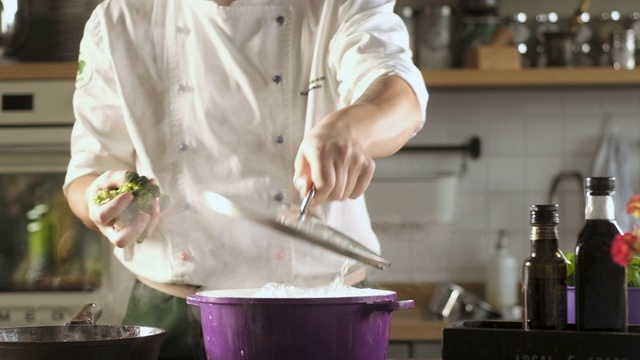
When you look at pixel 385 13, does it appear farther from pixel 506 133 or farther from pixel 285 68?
pixel 506 133

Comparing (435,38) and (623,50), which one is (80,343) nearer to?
(435,38)

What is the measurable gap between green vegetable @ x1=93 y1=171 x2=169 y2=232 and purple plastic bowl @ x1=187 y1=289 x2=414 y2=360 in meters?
0.25

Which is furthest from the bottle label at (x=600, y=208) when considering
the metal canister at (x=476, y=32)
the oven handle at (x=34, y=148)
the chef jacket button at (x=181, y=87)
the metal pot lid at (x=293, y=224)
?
the metal canister at (x=476, y=32)

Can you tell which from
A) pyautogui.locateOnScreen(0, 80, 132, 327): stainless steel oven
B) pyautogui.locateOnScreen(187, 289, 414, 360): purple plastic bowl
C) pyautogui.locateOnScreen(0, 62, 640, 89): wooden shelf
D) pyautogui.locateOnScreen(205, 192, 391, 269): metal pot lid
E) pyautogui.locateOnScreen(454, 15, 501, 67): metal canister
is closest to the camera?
pyautogui.locateOnScreen(205, 192, 391, 269): metal pot lid

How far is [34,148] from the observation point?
106 inches

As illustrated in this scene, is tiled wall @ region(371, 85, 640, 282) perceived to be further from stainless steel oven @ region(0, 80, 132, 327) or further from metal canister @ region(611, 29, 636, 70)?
stainless steel oven @ region(0, 80, 132, 327)

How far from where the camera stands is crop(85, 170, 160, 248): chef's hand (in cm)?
119

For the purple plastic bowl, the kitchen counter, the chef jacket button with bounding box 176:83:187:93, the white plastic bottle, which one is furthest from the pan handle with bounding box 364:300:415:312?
the white plastic bottle

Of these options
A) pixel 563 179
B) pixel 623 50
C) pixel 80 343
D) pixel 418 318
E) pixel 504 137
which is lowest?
pixel 418 318

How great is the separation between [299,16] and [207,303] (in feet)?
2.02

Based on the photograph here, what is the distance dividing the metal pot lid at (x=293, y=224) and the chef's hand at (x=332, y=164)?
79 millimetres

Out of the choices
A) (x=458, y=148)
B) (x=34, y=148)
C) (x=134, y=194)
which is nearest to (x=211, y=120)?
(x=134, y=194)

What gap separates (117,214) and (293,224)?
1.41 ft

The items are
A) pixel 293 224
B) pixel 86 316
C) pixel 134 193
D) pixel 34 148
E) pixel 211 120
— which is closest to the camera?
pixel 293 224
